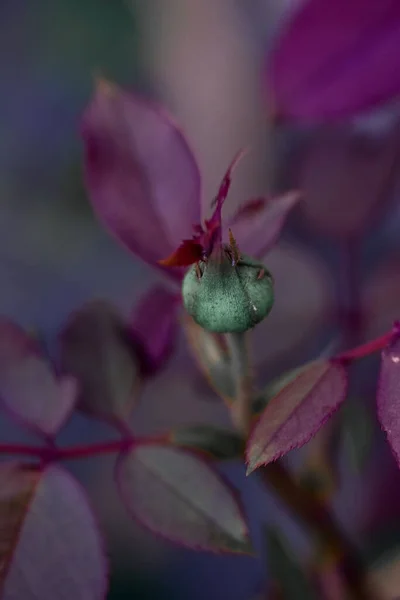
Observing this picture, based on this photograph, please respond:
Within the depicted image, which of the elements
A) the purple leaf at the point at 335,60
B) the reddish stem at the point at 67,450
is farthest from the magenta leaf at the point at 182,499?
the purple leaf at the point at 335,60

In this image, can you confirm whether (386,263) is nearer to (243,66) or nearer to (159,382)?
(159,382)

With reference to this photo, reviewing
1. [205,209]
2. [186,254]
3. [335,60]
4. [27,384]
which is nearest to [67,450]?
[27,384]

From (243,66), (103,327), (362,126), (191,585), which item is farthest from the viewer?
(243,66)

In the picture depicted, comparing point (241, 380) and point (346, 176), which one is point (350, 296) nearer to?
point (346, 176)

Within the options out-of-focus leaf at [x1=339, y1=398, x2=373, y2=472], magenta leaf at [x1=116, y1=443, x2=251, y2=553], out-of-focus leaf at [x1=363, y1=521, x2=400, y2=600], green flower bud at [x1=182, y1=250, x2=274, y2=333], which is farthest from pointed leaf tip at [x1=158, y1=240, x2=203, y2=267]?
out-of-focus leaf at [x1=363, y1=521, x2=400, y2=600]

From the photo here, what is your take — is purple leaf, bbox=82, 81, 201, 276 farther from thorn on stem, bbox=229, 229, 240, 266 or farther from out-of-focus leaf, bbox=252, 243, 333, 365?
out-of-focus leaf, bbox=252, 243, 333, 365

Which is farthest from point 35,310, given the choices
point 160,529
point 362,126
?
point 160,529

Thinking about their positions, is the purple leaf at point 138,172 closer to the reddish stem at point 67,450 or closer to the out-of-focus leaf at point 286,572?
the reddish stem at point 67,450
